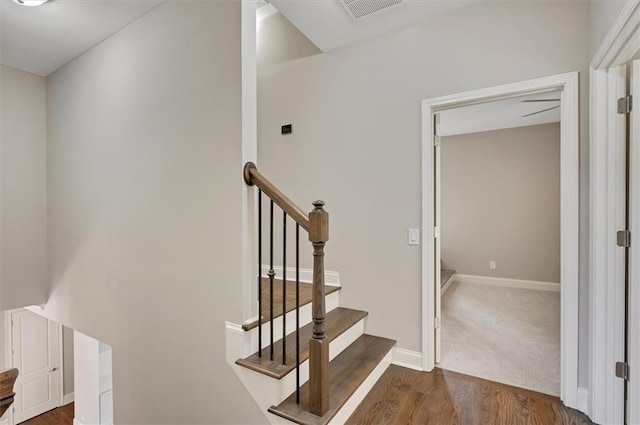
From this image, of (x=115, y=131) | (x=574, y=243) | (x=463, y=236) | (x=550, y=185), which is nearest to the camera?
(x=574, y=243)

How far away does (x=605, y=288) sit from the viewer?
1702 mm

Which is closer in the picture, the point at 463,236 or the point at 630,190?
the point at 630,190

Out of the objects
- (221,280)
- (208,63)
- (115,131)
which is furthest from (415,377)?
(115,131)

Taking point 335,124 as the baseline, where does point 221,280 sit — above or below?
below

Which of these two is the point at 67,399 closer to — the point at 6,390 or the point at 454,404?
the point at 6,390

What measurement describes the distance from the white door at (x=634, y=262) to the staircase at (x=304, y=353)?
1.35 metres

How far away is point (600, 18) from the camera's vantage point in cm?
165

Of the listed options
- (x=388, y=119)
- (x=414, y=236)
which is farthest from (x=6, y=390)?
(x=388, y=119)

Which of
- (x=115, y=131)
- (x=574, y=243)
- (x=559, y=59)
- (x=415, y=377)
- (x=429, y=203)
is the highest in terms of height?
(x=559, y=59)

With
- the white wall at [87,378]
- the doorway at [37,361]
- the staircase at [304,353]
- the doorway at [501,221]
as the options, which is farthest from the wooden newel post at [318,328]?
the doorway at [37,361]

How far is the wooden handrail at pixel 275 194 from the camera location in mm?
1615

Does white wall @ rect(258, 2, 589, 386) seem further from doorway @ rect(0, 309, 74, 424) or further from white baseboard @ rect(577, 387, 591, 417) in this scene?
doorway @ rect(0, 309, 74, 424)

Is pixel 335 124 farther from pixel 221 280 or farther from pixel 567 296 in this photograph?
pixel 567 296

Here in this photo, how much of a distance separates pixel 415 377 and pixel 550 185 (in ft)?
13.8
